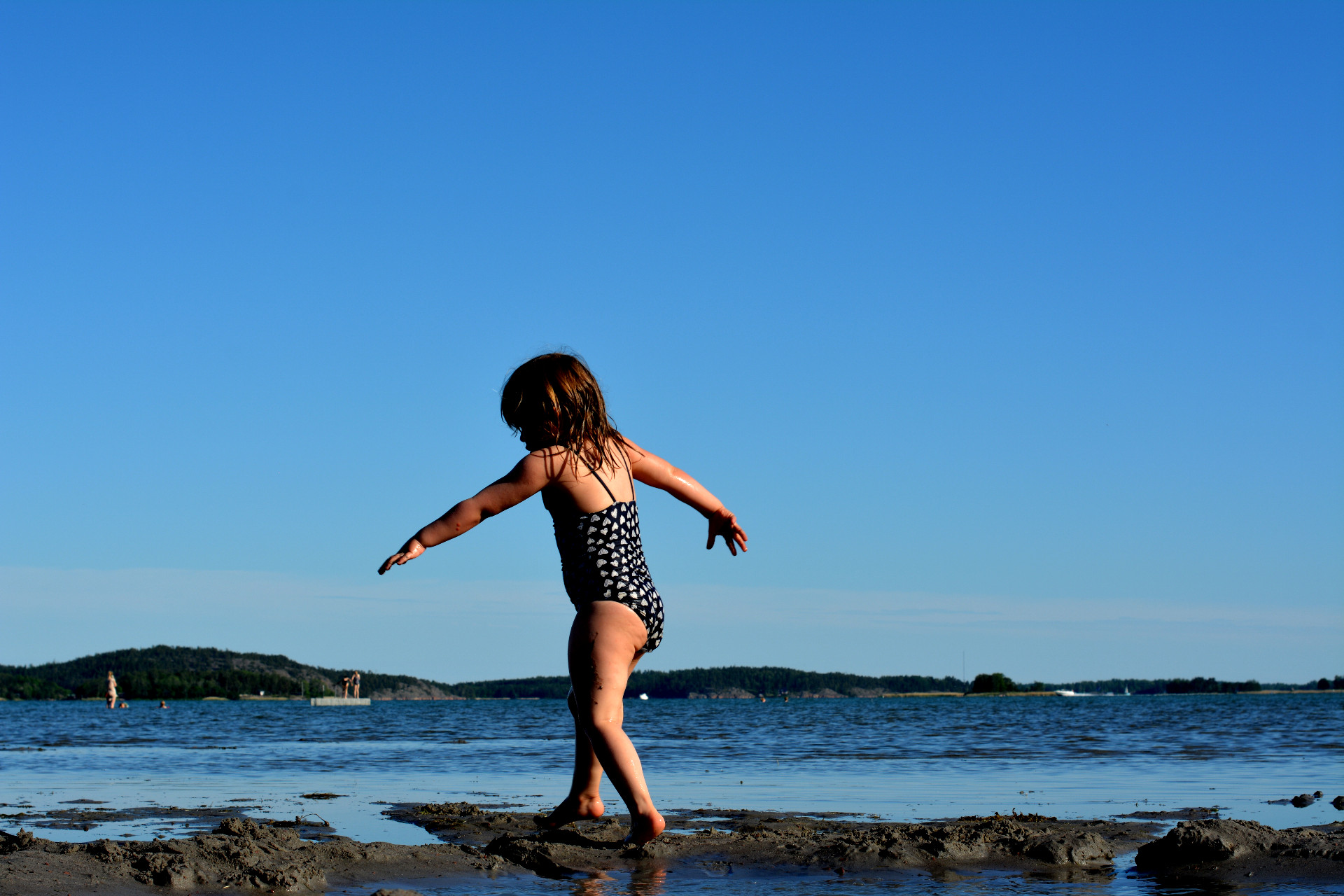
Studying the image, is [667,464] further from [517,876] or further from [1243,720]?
[1243,720]

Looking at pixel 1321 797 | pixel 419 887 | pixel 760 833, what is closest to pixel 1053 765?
pixel 1321 797

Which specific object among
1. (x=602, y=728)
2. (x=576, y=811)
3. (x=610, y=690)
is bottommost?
(x=576, y=811)

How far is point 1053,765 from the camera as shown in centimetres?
1205

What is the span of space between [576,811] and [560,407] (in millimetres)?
1787

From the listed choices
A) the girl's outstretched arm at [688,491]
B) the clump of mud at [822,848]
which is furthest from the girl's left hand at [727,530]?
the clump of mud at [822,848]

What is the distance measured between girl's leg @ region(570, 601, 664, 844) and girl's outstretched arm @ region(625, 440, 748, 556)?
61 centimetres

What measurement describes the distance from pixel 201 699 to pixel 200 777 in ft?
376

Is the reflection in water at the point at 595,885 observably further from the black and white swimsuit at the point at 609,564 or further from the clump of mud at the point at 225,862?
the black and white swimsuit at the point at 609,564

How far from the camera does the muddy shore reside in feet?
13.8

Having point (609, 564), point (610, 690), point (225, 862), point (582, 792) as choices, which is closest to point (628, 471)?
point (609, 564)

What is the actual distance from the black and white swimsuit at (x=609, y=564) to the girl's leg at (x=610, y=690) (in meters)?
0.05

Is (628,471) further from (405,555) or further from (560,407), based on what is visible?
(405,555)

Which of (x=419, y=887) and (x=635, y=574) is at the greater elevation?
(x=635, y=574)

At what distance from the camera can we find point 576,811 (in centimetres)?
532
